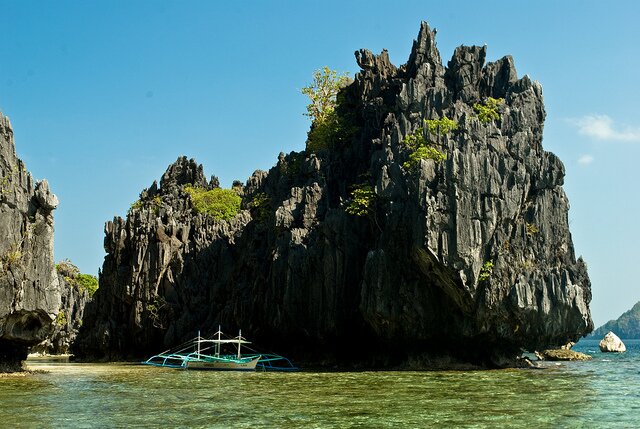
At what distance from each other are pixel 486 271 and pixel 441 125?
11300mm

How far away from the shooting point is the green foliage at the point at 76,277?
118050mm

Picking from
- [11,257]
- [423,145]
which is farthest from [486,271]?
[11,257]

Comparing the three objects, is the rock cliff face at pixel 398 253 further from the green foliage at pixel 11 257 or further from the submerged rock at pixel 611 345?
the submerged rock at pixel 611 345

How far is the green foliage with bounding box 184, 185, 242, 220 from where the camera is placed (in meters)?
90.6

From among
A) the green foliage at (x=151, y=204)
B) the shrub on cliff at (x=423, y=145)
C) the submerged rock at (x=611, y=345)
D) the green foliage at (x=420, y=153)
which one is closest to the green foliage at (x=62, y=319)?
the green foliage at (x=151, y=204)

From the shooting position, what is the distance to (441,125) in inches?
2167

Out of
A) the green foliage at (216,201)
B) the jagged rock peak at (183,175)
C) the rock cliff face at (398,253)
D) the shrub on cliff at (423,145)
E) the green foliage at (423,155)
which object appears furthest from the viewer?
the jagged rock peak at (183,175)

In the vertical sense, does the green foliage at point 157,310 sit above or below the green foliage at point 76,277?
below

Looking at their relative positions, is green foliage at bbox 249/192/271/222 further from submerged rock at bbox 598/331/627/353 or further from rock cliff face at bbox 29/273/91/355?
submerged rock at bbox 598/331/627/353

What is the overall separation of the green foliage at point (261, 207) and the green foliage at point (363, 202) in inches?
644

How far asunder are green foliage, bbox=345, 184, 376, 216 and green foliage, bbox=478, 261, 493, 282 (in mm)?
10089

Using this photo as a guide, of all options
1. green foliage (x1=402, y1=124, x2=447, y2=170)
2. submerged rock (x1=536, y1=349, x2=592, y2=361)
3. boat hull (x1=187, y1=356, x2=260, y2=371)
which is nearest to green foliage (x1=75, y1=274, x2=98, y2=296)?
boat hull (x1=187, y1=356, x2=260, y2=371)

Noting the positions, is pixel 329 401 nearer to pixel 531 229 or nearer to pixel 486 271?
pixel 486 271

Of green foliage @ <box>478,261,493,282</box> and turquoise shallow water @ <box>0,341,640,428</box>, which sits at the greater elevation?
green foliage @ <box>478,261,493,282</box>
